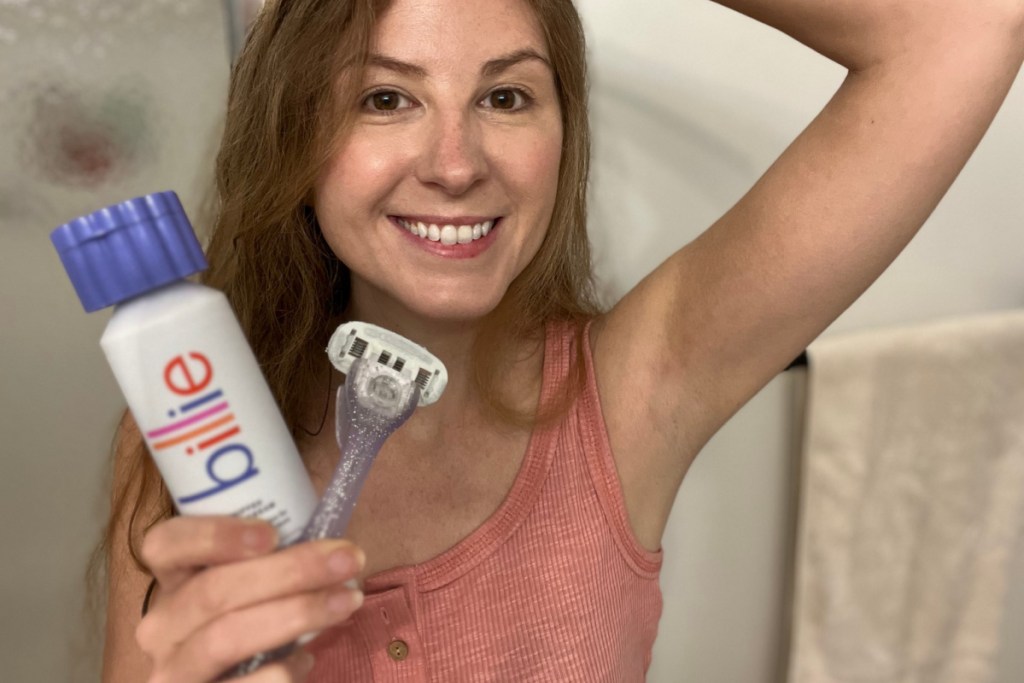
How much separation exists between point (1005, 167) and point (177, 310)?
2.54 ft

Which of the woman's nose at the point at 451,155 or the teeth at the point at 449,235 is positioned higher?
the woman's nose at the point at 451,155

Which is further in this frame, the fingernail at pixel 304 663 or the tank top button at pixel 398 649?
the tank top button at pixel 398 649

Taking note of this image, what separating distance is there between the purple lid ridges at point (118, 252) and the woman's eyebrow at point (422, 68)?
214 mm

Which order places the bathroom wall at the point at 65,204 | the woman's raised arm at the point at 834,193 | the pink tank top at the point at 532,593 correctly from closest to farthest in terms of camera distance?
the woman's raised arm at the point at 834,193 → the pink tank top at the point at 532,593 → the bathroom wall at the point at 65,204

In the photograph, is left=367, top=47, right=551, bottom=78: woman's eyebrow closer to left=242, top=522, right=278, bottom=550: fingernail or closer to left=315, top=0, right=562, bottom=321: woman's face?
left=315, top=0, right=562, bottom=321: woman's face

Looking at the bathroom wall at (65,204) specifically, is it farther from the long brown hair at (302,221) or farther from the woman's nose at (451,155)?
the woman's nose at (451,155)

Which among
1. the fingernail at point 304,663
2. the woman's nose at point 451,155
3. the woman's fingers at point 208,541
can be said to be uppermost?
the woman's nose at point 451,155

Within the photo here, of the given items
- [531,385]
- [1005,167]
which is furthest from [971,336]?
[531,385]

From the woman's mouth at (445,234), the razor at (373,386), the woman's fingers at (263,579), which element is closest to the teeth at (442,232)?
the woman's mouth at (445,234)

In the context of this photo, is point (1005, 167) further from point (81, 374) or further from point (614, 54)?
point (81, 374)

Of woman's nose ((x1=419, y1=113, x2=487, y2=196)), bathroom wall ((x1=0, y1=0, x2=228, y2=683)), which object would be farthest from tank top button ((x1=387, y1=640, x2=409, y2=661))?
bathroom wall ((x1=0, y1=0, x2=228, y2=683))

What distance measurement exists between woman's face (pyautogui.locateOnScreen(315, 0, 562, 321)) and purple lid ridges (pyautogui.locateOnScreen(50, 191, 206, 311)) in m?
0.20

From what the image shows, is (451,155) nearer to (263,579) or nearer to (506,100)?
(506,100)

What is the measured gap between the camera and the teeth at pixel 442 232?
566 millimetres
